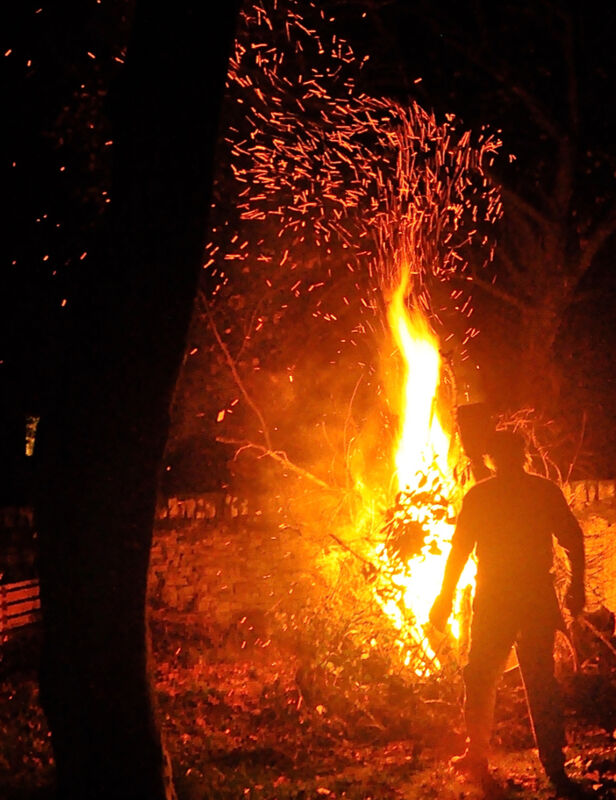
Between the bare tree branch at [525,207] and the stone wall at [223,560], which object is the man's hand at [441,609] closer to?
the stone wall at [223,560]

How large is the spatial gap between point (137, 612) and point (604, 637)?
5.55m

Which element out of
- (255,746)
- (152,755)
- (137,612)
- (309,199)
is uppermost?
(309,199)

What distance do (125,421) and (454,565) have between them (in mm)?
2497

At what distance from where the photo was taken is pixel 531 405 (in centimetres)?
1353

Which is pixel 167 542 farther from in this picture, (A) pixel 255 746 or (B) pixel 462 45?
(B) pixel 462 45

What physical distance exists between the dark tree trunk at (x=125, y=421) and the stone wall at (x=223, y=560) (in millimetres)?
5263

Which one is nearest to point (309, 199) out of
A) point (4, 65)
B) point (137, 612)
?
point (4, 65)

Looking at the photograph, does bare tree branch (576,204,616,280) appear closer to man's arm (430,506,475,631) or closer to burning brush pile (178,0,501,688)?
burning brush pile (178,0,501,688)

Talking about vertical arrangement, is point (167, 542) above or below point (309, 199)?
below

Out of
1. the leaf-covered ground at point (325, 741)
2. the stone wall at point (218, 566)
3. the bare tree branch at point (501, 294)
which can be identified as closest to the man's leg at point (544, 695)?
the leaf-covered ground at point (325, 741)

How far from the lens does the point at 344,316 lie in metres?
14.4

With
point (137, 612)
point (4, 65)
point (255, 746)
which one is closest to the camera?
point (137, 612)

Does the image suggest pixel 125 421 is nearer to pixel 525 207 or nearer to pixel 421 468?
pixel 421 468

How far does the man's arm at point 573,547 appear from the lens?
5.88 metres
